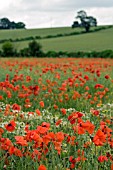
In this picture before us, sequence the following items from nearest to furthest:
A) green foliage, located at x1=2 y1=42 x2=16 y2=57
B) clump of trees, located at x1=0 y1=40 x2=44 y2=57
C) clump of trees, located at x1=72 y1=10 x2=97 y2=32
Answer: clump of trees, located at x1=0 y1=40 x2=44 y2=57, green foliage, located at x1=2 y1=42 x2=16 y2=57, clump of trees, located at x1=72 y1=10 x2=97 y2=32

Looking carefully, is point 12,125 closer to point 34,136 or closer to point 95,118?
point 34,136

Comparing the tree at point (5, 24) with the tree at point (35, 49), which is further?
the tree at point (5, 24)

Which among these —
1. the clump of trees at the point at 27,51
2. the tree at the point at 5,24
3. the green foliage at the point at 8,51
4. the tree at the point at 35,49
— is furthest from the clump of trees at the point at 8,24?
the tree at the point at 35,49

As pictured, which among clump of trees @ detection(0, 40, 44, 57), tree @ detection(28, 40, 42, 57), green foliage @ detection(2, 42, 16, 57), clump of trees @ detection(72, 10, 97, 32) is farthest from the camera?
clump of trees @ detection(72, 10, 97, 32)

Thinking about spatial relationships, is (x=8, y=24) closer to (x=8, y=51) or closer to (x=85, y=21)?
(x=85, y=21)

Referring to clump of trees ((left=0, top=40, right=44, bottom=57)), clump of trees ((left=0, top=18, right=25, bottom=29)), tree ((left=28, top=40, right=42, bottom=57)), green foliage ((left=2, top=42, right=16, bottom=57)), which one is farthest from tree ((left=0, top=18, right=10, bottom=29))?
tree ((left=28, top=40, right=42, bottom=57))

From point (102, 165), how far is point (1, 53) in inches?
1866

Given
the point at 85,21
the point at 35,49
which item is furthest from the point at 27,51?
the point at 85,21

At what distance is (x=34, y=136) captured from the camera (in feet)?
13.2

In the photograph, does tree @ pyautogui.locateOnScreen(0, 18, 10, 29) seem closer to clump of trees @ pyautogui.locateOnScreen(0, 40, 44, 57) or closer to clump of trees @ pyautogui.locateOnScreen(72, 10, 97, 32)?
clump of trees @ pyautogui.locateOnScreen(72, 10, 97, 32)


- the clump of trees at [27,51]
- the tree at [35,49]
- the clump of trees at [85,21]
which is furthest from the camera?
the clump of trees at [85,21]

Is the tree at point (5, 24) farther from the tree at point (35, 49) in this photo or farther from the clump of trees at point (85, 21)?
the tree at point (35, 49)

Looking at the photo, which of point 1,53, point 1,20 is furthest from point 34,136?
point 1,20

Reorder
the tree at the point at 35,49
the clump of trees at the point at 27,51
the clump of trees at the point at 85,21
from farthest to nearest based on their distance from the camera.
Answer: the clump of trees at the point at 85,21 → the tree at the point at 35,49 → the clump of trees at the point at 27,51
